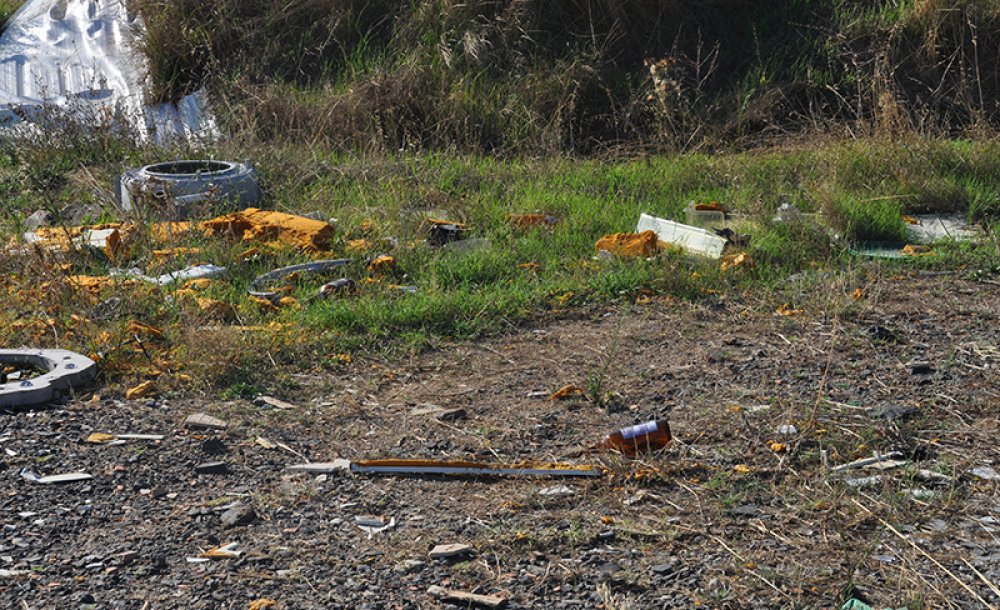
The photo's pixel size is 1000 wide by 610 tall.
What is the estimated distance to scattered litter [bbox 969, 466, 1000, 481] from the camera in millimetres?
3026

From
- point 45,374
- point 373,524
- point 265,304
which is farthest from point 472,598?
point 265,304

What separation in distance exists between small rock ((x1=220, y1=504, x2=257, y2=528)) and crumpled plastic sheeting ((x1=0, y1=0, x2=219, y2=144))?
5481 millimetres

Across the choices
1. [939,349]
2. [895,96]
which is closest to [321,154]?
[895,96]

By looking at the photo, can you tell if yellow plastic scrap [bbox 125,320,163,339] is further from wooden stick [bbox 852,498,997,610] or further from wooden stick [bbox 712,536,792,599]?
wooden stick [bbox 852,498,997,610]

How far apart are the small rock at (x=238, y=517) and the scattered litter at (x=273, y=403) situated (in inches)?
33.1

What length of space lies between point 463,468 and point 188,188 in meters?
3.49

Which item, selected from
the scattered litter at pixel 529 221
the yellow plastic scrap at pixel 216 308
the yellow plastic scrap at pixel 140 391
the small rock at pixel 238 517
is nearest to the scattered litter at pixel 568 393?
the small rock at pixel 238 517

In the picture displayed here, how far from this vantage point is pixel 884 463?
3158 millimetres

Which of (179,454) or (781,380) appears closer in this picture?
(179,454)

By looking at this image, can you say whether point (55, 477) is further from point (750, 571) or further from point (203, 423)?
point (750, 571)

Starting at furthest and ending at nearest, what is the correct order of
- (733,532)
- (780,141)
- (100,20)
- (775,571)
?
(100,20) < (780,141) < (733,532) < (775,571)

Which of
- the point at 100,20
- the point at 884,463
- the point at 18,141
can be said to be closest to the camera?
the point at 884,463

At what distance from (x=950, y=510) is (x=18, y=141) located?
6649 millimetres

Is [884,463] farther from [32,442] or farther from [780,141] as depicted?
[780,141]
